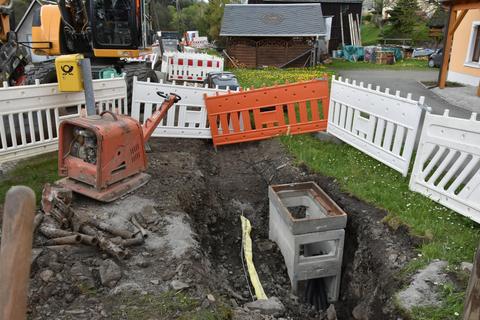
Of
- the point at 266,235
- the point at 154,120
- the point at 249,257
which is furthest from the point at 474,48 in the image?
the point at 249,257

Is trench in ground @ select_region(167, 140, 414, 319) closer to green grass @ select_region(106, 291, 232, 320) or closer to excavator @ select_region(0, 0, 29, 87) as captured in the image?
green grass @ select_region(106, 291, 232, 320)

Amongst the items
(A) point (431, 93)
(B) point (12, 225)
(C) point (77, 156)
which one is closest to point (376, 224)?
(C) point (77, 156)

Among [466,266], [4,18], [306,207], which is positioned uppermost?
[4,18]

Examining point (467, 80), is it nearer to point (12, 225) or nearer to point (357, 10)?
point (12, 225)

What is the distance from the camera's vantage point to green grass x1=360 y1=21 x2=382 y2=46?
41.5 m

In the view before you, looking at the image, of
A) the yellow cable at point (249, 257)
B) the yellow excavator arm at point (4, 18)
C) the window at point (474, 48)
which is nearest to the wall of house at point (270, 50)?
the window at point (474, 48)

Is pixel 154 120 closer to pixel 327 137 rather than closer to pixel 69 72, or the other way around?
pixel 69 72

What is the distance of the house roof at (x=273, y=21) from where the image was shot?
24.1 meters

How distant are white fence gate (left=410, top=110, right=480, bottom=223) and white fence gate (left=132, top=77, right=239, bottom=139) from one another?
4.43m

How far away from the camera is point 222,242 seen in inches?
237

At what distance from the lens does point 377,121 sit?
659 cm

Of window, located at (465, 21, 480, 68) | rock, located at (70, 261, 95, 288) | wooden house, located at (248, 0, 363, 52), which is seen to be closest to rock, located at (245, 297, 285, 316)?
rock, located at (70, 261, 95, 288)

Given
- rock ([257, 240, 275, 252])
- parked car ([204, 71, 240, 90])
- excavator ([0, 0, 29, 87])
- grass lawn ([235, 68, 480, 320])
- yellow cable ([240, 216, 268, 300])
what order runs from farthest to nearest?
1. parked car ([204, 71, 240, 90])
2. excavator ([0, 0, 29, 87])
3. rock ([257, 240, 275, 252])
4. yellow cable ([240, 216, 268, 300])
5. grass lawn ([235, 68, 480, 320])

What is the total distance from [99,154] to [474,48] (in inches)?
655
